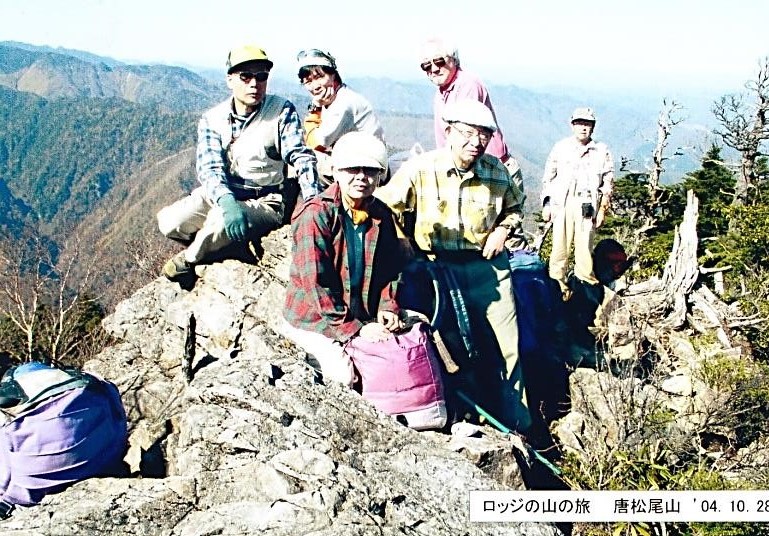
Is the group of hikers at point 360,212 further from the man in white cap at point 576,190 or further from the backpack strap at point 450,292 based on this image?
the man in white cap at point 576,190

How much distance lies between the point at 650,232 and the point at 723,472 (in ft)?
44.0

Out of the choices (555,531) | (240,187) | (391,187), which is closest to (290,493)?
(555,531)

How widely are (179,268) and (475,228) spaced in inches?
135

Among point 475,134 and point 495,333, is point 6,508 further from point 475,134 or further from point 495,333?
point 475,134

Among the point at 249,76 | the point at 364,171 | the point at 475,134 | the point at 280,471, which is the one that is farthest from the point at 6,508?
the point at 475,134

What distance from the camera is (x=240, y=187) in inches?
260

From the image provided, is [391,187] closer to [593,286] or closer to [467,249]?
[467,249]

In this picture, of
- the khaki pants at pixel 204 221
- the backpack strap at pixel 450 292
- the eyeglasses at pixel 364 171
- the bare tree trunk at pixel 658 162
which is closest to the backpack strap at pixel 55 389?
the khaki pants at pixel 204 221

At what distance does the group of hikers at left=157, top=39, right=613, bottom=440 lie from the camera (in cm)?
505

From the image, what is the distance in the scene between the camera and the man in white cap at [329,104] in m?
6.23

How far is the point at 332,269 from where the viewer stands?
5.09 meters

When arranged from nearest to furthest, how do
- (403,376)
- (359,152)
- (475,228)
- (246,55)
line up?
(359,152) < (403,376) < (246,55) < (475,228)

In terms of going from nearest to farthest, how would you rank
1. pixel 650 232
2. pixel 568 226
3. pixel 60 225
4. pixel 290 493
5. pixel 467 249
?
pixel 290 493 → pixel 467 249 → pixel 568 226 → pixel 650 232 → pixel 60 225

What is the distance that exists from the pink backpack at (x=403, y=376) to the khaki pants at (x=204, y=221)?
7.41 feet
